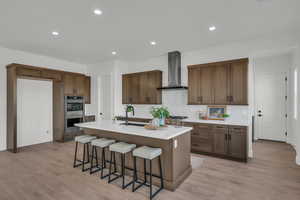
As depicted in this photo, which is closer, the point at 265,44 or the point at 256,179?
the point at 256,179

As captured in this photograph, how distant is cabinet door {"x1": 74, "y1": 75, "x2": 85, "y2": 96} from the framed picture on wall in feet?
15.3

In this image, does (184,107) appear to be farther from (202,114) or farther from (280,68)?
(280,68)

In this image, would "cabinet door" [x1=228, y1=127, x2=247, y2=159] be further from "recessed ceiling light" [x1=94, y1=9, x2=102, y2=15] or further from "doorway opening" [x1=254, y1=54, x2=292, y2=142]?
"recessed ceiling light" [x1=94, y1=9, x2=102, y2=15]

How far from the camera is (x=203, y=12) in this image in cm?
277

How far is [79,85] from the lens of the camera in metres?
5.98

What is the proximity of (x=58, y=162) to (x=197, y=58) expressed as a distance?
471cm

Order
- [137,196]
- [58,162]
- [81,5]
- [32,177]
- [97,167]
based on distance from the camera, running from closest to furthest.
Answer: [137,196], [81,5], [32,177], [97,167], [58,162]

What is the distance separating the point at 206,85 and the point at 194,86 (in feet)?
1.12

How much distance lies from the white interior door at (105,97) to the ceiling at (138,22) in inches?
71.0

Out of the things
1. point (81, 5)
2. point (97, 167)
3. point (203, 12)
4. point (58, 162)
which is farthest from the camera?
point (58, 162)

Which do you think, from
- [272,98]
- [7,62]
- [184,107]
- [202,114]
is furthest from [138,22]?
[272,98]

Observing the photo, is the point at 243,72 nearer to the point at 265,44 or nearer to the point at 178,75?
the point at 265,44

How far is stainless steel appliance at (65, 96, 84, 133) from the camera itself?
548cm

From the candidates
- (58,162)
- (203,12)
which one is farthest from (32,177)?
(203,12)
